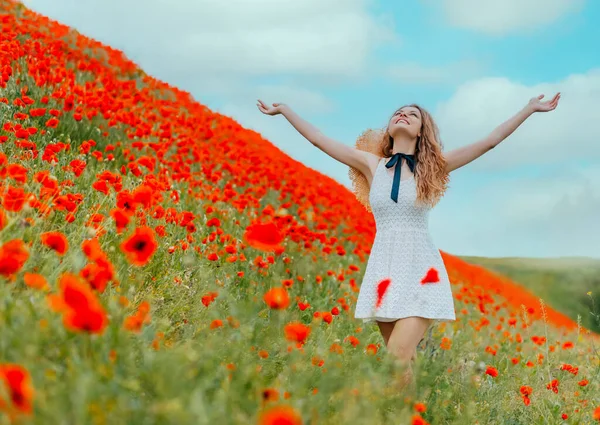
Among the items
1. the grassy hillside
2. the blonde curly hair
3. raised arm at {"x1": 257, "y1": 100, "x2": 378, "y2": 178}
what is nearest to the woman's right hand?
raised arm at {"x1": 257, "y1": 100, "x2": 378, "y2": 178}

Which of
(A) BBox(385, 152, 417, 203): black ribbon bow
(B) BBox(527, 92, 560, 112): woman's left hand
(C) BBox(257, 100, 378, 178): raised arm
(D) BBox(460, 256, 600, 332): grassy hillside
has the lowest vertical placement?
(A) BBox(385, 152, 417, 203): black ribbon bow

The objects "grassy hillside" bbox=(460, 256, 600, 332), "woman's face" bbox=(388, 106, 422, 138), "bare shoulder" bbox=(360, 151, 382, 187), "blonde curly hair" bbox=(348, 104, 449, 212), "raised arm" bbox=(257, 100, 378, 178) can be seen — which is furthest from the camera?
"grassy hillside" bbox=(460, 256, 600, 332)

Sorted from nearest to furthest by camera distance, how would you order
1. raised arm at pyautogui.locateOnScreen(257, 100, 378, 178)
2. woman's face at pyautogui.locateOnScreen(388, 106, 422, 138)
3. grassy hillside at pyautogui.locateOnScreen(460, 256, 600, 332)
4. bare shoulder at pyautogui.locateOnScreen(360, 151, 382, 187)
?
woman's face at pyautogui.locateOnScreen(388, 106, 422, 138) → bare shoulder at pyautogui.locateOnScreen(360, 151, 382, 187) → raised arm at pyautogui.locateOnScreen(257, 100, 378, 178) → grassy hillside at pyautogui.locateOnScreen(460, 256, 600, 332)

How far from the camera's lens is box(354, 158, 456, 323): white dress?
4.73 m

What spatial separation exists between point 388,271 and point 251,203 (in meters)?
4.03

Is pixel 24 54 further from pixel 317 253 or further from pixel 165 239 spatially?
pixel 165 239

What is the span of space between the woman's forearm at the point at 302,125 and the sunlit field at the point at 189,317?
0.96m

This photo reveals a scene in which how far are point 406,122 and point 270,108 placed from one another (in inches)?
44.6

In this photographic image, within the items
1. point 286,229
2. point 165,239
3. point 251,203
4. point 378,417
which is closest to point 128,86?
point 251,203

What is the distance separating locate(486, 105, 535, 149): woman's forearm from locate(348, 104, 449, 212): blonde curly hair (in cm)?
38

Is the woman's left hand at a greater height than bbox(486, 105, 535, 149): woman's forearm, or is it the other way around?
the woman's left hand

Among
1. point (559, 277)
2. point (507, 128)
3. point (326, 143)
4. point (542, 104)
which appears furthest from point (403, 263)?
point (559, 277)

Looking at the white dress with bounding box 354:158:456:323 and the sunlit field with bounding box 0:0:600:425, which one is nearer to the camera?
the sunlit field with bounding box 0:0:600:425

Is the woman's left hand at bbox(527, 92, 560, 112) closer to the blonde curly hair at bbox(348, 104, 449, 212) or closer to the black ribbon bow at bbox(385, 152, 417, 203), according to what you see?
the blonde curly hair at bbox(348, 104, 449, 212)
